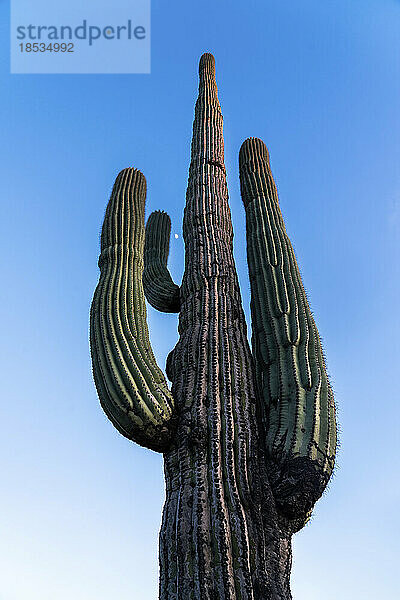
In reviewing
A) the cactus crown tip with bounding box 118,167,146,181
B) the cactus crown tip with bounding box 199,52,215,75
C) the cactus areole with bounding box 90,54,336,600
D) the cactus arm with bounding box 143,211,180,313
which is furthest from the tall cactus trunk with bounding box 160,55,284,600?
the cactus crown tip with bounding box 199,52,215,75

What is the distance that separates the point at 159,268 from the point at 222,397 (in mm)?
2367

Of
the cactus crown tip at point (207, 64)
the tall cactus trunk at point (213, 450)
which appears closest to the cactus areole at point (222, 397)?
the tall cactus trunk at point (213, 450)

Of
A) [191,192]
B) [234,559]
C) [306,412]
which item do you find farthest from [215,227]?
[234,559]

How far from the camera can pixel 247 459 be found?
306 centimetres

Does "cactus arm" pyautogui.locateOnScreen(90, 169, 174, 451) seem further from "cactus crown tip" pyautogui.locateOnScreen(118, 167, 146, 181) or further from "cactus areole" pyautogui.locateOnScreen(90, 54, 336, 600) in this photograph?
"cactus crown tip" pyautogui.locateOnScreen(118, 167, 146, 181)

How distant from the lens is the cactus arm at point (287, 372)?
115 inches

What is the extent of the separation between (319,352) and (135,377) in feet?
3.91

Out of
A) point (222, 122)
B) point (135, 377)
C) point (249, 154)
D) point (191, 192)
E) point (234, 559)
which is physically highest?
point (222, 122)

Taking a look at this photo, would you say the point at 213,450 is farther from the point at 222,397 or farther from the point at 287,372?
the point at 287,372

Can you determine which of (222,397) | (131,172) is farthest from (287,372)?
(131,172)

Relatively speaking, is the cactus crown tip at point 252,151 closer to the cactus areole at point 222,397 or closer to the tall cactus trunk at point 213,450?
the cactus areole at point 222,397

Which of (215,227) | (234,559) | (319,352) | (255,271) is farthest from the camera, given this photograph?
(215,227)

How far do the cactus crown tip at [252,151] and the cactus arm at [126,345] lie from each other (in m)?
1.29

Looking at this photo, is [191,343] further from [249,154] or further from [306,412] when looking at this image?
[249,154]
